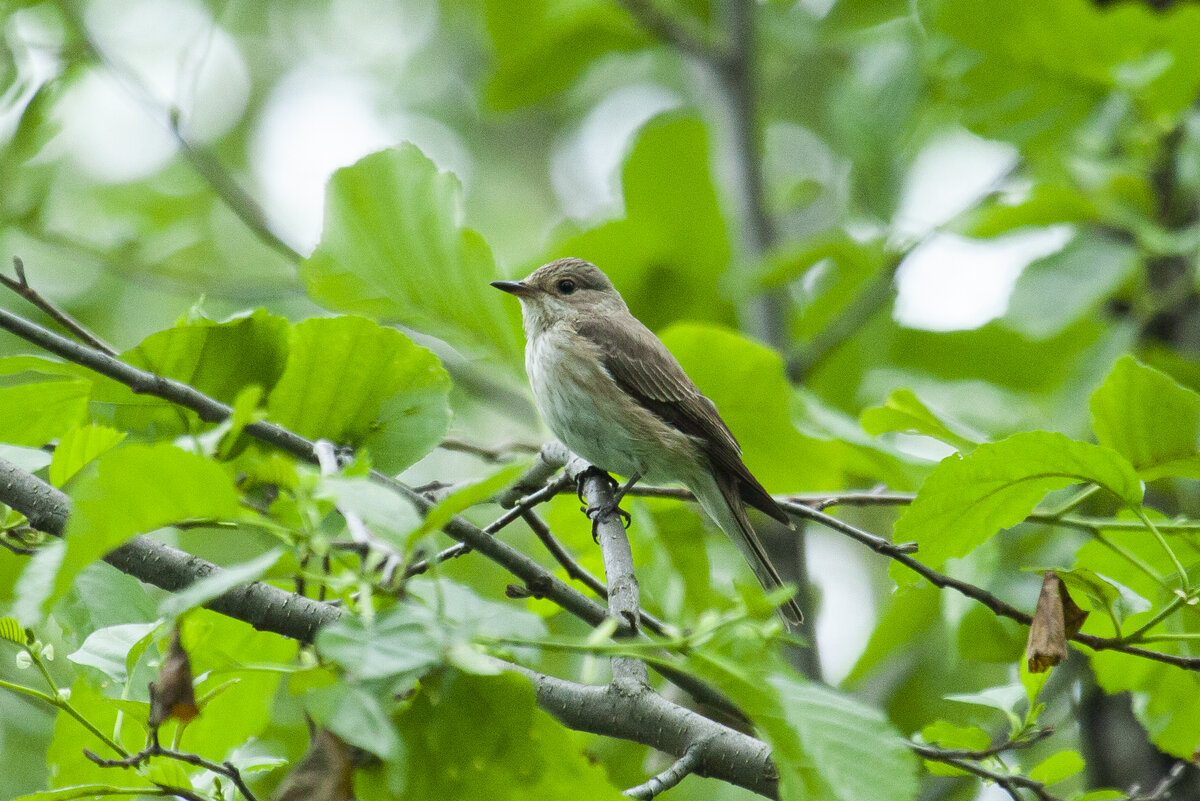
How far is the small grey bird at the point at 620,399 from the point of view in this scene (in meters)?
3.05

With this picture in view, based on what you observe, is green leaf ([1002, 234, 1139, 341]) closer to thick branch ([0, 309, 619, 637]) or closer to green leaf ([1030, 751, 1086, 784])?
green leaf ([1030, 751, 1086, 784])

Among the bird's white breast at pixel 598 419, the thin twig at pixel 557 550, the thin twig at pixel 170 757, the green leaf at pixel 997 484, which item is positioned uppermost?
the bird's white breast at pixel 598 419

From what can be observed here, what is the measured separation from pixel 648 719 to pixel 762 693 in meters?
0.37

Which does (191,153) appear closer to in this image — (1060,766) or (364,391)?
(364,391)

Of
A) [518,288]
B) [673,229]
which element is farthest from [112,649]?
[673,229]

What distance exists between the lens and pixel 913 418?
71.5 inches

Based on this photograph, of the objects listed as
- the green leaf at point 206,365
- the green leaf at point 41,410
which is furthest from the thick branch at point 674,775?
the green leaf at point 41,410

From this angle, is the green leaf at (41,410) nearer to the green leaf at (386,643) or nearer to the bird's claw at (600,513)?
the green leaf at (386,643)

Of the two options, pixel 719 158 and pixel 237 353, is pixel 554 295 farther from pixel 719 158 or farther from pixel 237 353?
pixel 237 353

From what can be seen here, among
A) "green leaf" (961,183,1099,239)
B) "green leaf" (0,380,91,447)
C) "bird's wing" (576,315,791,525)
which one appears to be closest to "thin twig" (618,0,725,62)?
"bird's wing" (576,315,791,525)

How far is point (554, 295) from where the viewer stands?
3.69m

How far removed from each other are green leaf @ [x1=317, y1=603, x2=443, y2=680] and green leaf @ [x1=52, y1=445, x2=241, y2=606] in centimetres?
18

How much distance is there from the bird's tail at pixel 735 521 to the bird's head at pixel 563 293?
83cm

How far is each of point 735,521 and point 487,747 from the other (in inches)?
74.0
